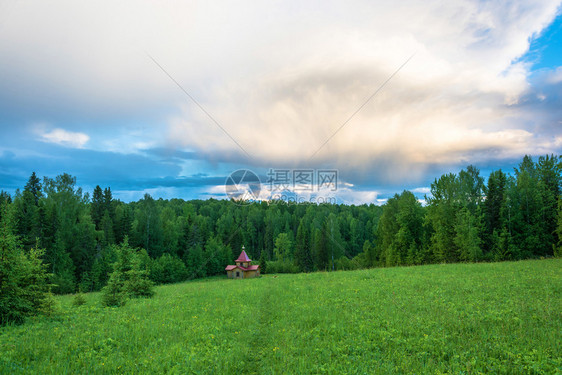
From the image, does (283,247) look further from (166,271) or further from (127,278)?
(127,278)

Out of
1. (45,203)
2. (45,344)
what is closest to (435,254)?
(45,344)

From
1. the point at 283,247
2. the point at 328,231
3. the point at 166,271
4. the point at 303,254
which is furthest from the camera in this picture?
the point at 283,247

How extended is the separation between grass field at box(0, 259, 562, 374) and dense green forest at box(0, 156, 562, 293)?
537cm

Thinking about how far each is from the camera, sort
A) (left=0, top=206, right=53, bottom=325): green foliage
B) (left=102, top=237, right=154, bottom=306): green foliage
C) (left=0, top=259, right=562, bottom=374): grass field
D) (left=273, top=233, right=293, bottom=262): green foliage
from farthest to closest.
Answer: (left=273, top=233, right=293, bottom=262): green foliage → (left=102, top=237, right=154, bottom=306): green foliage → (left=0, top=206, right=53, bottom=325): green foliage → (left=0, top=259, right=562, bottom=374): grass field

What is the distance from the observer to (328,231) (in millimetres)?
79625

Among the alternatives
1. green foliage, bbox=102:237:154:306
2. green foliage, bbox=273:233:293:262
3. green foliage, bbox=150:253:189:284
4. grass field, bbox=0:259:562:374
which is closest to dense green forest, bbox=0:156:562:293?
green foliage, bbox=150:253:189:284

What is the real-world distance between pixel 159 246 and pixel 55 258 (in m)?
24.3

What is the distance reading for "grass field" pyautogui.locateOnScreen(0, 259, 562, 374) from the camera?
7.36 meters

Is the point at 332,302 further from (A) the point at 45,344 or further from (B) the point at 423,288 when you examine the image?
(A) the point at 45,344

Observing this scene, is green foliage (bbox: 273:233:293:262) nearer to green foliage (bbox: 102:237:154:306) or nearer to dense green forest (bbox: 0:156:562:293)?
dense green forest (bbox: 0:156:562:293)

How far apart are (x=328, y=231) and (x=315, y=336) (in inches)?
2813

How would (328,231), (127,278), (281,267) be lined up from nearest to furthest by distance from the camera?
(127,278)
(281,267)
(328,231)

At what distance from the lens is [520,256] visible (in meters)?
37.2

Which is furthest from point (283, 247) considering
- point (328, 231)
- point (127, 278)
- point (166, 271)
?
point (127, 278)
